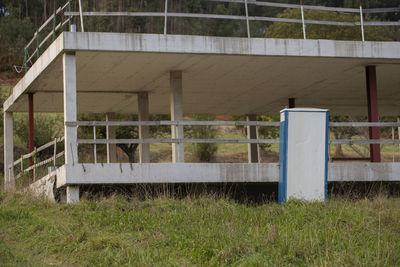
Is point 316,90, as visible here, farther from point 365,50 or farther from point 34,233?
point 34,233

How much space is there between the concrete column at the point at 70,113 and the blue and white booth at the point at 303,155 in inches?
172

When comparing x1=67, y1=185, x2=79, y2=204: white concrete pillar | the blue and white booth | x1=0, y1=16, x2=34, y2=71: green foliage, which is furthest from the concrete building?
x1=0, y1=16, x2=34, y2=71: green foliage

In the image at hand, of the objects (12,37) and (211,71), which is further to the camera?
(12,37)

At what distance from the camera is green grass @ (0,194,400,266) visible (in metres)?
8.05

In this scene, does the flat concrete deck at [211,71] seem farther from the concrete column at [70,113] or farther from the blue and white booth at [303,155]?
the blue and white booth at [303,155]

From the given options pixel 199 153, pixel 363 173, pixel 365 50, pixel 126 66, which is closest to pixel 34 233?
pixel 126 66

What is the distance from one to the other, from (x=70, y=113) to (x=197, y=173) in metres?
3.01

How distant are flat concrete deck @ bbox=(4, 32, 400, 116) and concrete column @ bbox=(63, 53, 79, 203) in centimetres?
36

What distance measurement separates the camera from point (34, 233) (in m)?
10.1

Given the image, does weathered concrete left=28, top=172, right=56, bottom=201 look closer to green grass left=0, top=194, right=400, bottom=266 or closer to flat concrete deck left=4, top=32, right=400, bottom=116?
green grass left=0, top=194, right=400, bottom=266

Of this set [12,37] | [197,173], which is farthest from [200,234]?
[12,37]

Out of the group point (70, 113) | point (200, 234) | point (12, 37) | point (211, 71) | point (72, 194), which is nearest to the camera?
point (200, 234)

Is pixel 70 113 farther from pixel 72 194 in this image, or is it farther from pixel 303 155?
pixel 303 155

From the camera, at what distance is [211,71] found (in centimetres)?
1677
